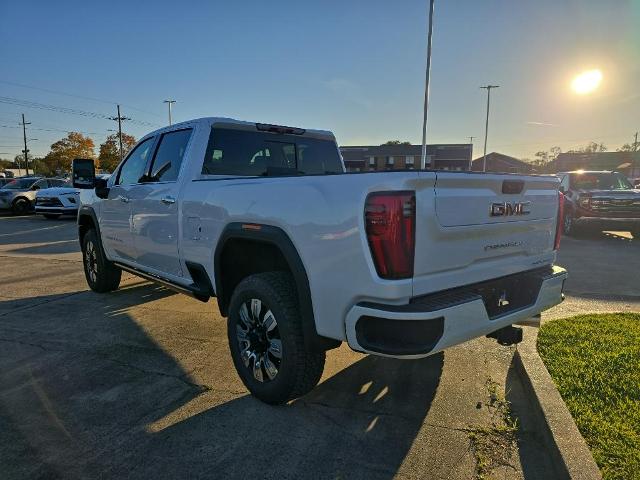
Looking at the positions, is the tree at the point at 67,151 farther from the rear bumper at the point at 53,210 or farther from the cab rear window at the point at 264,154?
the cab rear window at the point at 264,154

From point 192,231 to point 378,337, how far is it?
2.03 meters

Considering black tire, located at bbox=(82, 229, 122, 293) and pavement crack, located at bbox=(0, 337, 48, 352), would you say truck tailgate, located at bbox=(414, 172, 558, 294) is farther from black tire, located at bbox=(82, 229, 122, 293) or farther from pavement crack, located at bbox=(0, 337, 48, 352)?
black tire, located at bbox=(82, 229, 122, 293)

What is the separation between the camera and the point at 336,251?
2.42 meters

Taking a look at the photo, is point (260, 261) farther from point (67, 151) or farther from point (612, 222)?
point (67, 151)

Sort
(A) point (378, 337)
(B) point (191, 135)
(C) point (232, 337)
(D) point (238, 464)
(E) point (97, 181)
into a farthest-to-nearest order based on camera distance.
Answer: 1. (E) point (97, 181)
2. (B) point (191, 135)
3. (C) point (232, 337)
4. (D) point (238, 464)
5. (A) point (378, 337)

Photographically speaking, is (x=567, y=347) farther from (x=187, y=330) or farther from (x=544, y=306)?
(x=187, y=330)

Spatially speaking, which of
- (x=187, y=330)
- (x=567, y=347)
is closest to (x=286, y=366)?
(x=187, y=330)

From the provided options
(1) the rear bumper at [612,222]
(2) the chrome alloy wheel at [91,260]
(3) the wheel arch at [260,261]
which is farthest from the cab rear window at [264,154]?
(1) the rear bumper at [612,222]

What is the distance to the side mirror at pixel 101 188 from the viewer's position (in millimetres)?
5340

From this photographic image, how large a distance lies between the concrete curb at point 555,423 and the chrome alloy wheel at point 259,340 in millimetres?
1654

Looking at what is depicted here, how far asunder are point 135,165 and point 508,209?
4052 millimetres

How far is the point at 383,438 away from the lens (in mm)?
2730

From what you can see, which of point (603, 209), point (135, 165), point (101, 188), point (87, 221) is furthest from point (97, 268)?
point (603, 209)

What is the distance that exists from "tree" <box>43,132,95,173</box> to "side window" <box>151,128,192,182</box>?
75.7 metres
